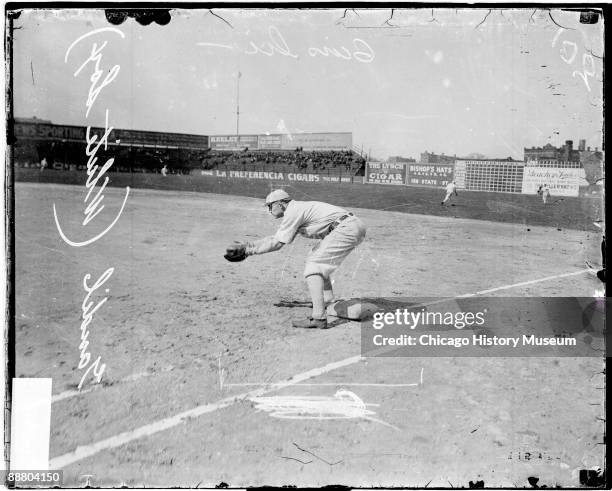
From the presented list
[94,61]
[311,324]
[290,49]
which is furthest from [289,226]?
[94,61]

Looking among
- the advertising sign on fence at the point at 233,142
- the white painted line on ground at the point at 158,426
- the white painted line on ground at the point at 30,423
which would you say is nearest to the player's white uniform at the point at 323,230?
the advertising sign on fence at the point at 233,142

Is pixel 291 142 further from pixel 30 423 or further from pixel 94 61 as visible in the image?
pixel 30 423

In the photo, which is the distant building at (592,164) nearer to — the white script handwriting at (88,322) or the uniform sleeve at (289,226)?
the uniform sleeve at (289,226)

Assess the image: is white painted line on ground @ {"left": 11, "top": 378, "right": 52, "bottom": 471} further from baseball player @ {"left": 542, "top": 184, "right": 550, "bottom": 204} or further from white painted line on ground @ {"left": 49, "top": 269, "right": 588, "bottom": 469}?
baseball player @ {"left": 542, "top": 184, "right": 550, "bottom": 204}

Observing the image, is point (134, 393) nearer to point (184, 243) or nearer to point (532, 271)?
point (184, 243)

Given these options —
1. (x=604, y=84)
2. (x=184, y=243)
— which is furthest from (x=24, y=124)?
(x=604, y=84)

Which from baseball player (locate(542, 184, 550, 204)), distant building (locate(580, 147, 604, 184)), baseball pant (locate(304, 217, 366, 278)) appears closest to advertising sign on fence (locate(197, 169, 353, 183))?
baseball pant (locate(304, 217, 366, 278))
